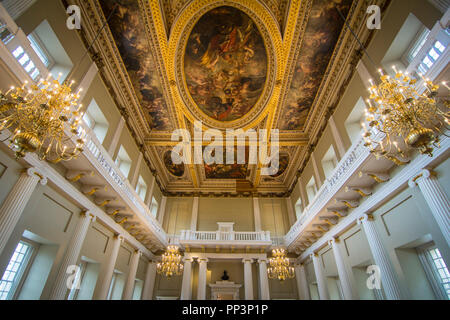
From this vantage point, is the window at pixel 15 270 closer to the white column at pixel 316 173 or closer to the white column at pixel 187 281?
the white column at pixel 187 281

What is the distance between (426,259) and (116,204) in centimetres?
1024

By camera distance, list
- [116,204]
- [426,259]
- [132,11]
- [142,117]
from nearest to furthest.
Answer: [426,259] < [132,11] < [116,204] < [142,117]

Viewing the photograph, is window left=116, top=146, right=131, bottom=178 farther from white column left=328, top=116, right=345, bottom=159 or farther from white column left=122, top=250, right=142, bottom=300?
white column left=328, top=116, right=345, bottom=159

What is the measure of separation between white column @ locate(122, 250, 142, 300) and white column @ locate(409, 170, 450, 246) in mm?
11504

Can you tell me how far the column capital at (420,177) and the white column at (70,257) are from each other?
31.8 feet

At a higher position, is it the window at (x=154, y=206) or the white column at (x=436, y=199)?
the window at (x=154, y=206)

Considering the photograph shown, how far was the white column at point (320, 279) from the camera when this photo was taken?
34.0 feet

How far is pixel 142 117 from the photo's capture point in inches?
445

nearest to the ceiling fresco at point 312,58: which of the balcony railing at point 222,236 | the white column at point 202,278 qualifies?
the balcony railing at point 222,236

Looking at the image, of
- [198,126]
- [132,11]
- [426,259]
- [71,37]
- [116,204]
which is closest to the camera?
[426,259]

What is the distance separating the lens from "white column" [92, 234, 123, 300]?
8.52 metres

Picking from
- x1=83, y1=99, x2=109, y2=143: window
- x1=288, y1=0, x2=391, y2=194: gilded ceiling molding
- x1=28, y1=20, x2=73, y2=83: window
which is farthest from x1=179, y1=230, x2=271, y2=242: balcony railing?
x1=28, y1=20, x2=73, y2=83: window
